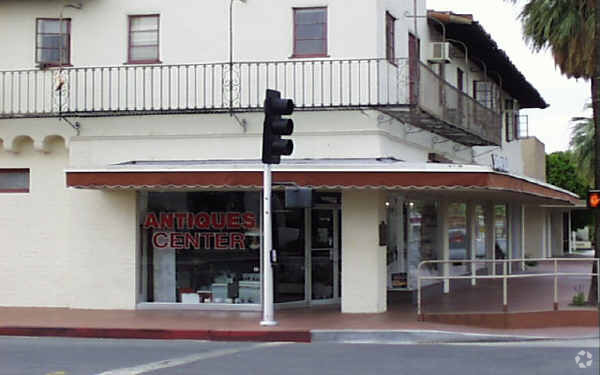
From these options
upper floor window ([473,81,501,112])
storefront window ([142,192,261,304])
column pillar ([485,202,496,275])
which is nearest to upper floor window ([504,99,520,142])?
upper floor window ([473,81,501,112])

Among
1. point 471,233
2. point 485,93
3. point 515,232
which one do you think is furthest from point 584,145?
point 471,233

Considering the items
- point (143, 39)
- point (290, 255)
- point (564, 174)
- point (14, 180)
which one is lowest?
point (290, 255)

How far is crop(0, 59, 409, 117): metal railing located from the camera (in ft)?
58.2

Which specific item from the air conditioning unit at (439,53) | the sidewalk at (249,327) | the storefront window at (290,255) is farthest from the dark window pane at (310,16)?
the sidewalk at (249,327)

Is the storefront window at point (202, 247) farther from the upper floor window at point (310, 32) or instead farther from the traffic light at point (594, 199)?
the traffic light at point (594, 199)

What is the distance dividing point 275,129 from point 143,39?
500 centimetres

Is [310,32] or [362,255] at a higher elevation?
[310,32]

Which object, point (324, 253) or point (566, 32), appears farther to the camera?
point (324, 253)

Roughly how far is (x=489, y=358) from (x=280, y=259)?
6.57 metres

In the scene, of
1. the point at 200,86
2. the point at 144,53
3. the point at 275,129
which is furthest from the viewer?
the point at 144,53

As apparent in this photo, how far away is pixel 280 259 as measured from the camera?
18609 millimetres

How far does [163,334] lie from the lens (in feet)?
50.9

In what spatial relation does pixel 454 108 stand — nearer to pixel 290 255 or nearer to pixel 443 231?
pixel 443 231

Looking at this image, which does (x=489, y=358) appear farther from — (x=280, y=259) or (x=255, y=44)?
(x=255, y=44)
